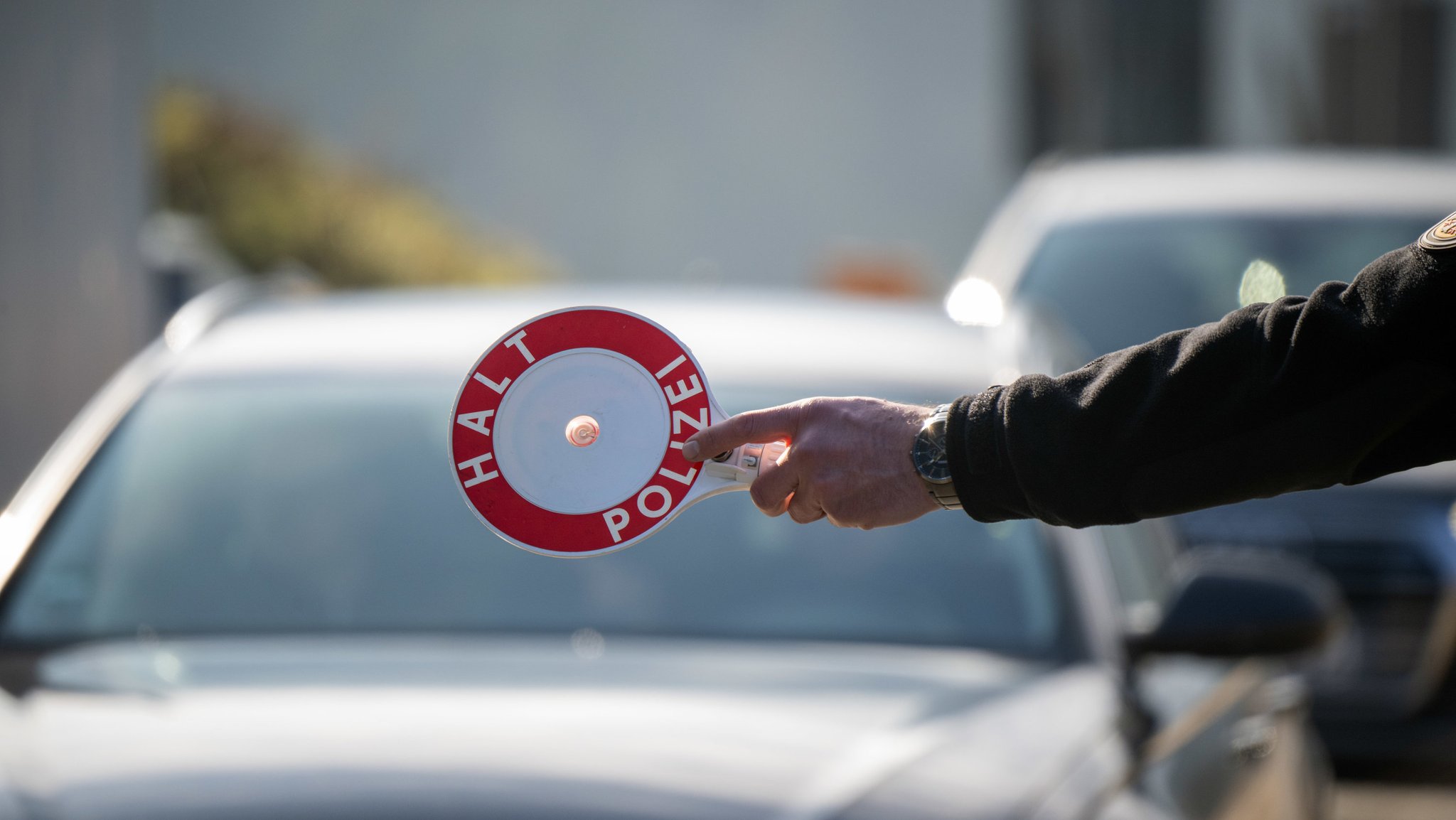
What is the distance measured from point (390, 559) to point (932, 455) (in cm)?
169

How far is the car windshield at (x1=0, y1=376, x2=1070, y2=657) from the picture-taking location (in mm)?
2980

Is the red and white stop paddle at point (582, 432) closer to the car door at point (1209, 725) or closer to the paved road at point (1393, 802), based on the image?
the car door at point (1209, 725)

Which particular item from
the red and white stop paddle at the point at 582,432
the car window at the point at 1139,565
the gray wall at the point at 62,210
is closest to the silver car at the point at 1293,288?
the car window at the point at 1139,565

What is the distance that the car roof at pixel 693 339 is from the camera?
3.23 m

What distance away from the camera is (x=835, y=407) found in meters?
1.58

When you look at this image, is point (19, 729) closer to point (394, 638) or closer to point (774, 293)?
point (394, 638)

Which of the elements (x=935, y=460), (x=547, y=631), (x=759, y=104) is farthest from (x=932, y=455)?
(x=759, y=104)

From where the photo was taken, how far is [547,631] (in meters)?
2.91

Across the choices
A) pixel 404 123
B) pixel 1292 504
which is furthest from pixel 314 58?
pixel 1292 504

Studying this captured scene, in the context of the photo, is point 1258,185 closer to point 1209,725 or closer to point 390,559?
point 1209,725

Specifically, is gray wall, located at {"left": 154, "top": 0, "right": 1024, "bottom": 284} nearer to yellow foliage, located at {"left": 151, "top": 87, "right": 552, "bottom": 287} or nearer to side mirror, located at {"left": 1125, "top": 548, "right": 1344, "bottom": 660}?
yellow foliage, located at {"left": 151, "top": 87, "right": 552, "bottom": 287}

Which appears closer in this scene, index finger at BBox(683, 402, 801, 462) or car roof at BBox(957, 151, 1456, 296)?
index finger at BBox(683, 402, 801, 462)

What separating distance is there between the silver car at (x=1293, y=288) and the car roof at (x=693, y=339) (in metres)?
0.66

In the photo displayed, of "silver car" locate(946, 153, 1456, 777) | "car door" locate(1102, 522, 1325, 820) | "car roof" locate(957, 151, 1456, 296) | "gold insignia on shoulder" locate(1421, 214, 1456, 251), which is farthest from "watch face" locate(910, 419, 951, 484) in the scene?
"car roof" locate(957, 151, 1456, 296)
